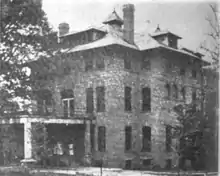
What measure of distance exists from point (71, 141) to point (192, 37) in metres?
7.84

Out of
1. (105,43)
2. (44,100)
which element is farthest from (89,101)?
(44,100)

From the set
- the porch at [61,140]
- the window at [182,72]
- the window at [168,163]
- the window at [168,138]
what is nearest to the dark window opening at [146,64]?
the window at [182,72]

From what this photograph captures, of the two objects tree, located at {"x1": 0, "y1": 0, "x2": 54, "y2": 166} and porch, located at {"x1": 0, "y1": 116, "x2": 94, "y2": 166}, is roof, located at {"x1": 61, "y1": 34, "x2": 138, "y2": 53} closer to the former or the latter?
tree, located at {"x1": 0, "y1": 0, "x2": 54, "y2": 166}

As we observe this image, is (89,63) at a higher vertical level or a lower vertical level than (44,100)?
higher

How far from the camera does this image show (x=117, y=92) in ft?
48.4

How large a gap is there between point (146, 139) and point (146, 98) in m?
1.28

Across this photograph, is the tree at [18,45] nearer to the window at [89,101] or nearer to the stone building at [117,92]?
the stone building at [117,92]

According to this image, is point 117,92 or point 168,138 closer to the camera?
point 168,138

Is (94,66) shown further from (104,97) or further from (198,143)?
(198,143)

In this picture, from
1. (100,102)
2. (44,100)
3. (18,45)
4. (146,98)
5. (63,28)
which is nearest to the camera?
(63,28)

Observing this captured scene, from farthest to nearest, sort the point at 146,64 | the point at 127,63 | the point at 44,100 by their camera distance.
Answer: the point at 127,63, the point at 146,64, the point at 44,100

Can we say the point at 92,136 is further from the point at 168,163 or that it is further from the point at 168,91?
the point at 168,163

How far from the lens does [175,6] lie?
332 inches

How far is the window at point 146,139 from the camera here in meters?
11.7
